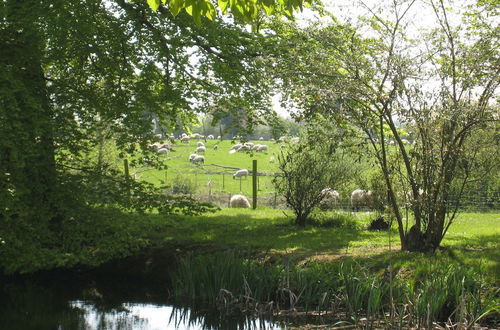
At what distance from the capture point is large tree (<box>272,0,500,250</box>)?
1029 cm

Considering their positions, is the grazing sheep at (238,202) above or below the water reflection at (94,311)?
above

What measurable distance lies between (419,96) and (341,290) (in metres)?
3.57

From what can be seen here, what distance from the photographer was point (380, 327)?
8508 mm

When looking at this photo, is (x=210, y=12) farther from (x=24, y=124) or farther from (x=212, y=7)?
(x=24, y=124)

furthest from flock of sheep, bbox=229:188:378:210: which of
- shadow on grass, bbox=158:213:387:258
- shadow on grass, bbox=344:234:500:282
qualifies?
shadow on grass, bbox=344:234:500:282

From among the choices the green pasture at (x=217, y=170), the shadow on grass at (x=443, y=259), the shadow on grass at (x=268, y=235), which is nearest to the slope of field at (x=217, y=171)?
the green pasture at (x=217, y=170)

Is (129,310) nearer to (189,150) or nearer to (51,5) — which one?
(51,5)

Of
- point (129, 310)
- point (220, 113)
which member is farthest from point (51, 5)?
point (129, 310)

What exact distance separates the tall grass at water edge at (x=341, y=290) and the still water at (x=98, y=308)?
0.29 m

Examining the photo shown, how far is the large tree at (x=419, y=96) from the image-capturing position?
10289 mm

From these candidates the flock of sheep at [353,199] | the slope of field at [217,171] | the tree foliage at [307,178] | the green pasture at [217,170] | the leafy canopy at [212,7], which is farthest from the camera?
the green pasture at [217,170]

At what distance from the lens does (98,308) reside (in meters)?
11.1

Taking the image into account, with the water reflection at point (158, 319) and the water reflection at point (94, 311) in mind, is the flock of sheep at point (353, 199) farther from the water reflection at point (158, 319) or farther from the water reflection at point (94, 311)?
the water reflection at point (158, 319)

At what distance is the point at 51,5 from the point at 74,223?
4.69 m
